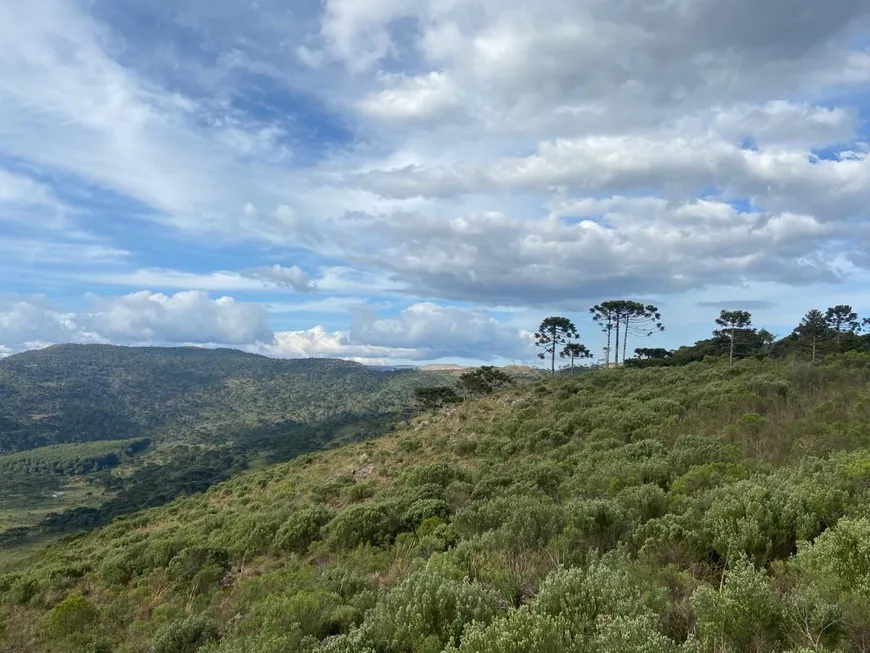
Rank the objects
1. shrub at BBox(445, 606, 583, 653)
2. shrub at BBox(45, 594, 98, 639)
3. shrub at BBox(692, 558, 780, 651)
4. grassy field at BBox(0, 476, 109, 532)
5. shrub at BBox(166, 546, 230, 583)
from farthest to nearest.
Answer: grassy field at BBox(0, 476, 109, 532) < shrub at BBox(166, 546, 230, 583) < shrub at BBox(45, 594, 98, 639) < shrub at BBox(692, 558, 780, 651) < shrub at BBox(445, 606, 583, 653)

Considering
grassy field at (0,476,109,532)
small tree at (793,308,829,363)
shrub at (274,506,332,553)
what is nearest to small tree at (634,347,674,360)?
small tree at (793,308,829,363)

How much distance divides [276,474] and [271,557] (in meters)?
20.8

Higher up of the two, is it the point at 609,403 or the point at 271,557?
the point at 609,403

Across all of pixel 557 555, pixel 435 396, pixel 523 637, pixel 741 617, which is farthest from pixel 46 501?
pixel 741 617

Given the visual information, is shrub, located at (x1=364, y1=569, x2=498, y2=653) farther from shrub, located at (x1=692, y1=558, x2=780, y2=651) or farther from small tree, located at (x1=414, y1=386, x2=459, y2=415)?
small tree, located at (x1=414, y1=386, x2=459, y2=415)

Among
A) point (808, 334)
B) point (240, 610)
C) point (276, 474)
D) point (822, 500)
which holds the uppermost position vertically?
point (808, 334)

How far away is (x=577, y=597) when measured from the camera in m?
5.19

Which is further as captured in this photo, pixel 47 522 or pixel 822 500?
pixel 47 522

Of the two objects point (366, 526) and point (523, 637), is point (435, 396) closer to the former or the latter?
point (366, 526)

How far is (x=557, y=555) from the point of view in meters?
7.38

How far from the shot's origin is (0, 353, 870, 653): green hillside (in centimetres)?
477

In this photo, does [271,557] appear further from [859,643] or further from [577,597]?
[859,643]

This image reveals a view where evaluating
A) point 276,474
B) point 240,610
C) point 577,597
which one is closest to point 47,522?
point 276,474

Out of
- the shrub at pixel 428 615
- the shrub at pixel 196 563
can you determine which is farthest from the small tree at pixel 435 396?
the shrub at pixel 428 615
